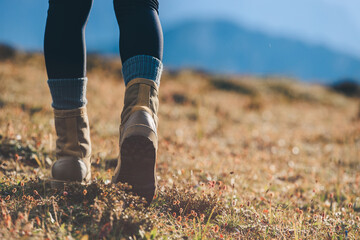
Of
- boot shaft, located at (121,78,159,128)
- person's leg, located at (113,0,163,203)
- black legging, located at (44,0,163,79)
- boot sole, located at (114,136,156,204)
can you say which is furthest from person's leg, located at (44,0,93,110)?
boot sole, located at (114,136,156,204)

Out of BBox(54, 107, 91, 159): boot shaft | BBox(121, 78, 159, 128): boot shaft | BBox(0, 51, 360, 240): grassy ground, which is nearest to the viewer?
BBox(0, 51, 360, 240): grassy ground

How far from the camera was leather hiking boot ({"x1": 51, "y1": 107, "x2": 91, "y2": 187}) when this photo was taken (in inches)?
65.6

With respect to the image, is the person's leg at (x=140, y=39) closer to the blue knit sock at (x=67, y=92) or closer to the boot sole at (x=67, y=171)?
the blue knit sock at (x=67, y=92)

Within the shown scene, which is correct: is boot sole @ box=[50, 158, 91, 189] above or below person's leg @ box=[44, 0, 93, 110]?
below

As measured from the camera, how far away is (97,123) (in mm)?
3943

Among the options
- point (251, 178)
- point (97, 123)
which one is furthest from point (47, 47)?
point (97, 123)

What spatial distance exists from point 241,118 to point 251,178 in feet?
12.8

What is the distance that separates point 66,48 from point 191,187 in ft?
3.84

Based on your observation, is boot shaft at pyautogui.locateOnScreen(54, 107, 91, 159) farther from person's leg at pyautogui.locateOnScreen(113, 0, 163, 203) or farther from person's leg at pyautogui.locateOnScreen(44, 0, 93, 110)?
person's leg at pyautogui.locateOnScreen(113, 0, 163, 203)

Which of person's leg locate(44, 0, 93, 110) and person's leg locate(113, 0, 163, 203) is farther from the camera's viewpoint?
person's leg locate(44, 0, 93, 110)

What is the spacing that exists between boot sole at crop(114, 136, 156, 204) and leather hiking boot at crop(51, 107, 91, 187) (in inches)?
11.7

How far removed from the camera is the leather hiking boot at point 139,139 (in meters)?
1.41

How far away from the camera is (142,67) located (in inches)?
59.9

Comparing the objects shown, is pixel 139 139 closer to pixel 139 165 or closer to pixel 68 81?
pixel 139 165
